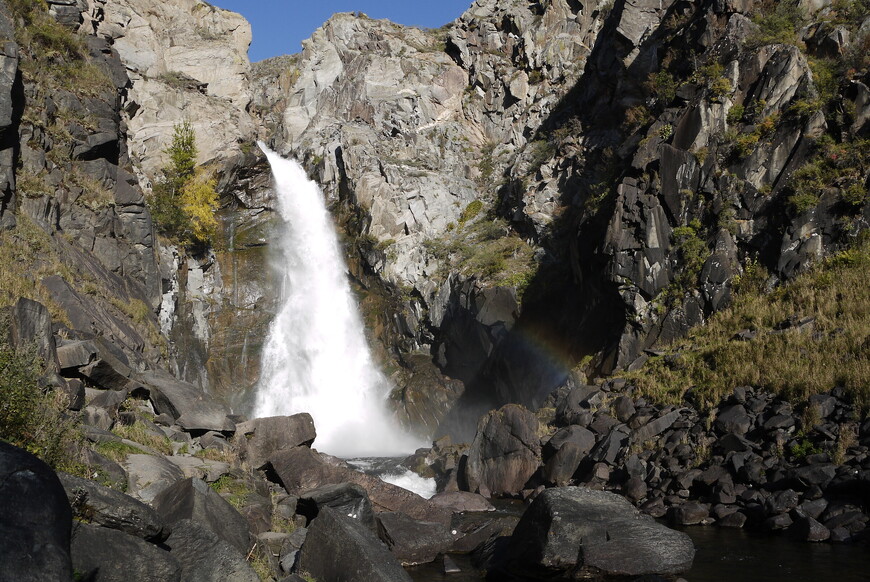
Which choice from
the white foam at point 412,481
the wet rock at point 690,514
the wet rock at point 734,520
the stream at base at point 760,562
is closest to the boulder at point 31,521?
the stream at base at point 760,562

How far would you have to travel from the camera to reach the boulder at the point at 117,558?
6.87m

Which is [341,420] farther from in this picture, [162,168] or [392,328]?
[162,168]

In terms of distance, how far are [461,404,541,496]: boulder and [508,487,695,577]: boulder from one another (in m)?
10.0

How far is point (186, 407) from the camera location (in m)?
18.0

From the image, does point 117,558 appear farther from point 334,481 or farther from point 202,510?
point 334,481

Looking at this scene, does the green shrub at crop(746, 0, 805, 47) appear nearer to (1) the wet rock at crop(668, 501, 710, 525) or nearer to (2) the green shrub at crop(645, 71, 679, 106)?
(2) the green shrub at crop(645, 71, 679, 106)

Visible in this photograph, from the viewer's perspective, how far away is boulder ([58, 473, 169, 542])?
751 centimetres

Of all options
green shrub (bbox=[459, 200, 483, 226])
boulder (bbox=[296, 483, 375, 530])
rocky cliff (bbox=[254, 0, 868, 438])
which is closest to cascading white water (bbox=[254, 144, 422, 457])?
rocky cliff (bbox=[254, 0, 868, 438])

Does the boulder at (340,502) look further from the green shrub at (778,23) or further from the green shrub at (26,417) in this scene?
the green shrub at (778,23)

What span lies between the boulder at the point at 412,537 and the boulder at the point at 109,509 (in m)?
7.84

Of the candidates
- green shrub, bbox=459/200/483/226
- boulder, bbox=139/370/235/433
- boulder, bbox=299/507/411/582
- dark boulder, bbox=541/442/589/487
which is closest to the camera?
boulder, bbox=299/507/411/582

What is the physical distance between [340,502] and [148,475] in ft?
15.3

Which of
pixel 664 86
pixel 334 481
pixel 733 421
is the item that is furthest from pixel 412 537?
pixel 664 86

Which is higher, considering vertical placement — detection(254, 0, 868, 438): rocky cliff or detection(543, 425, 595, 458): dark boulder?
detection(254, 0, 868, 438): rocky cliff
